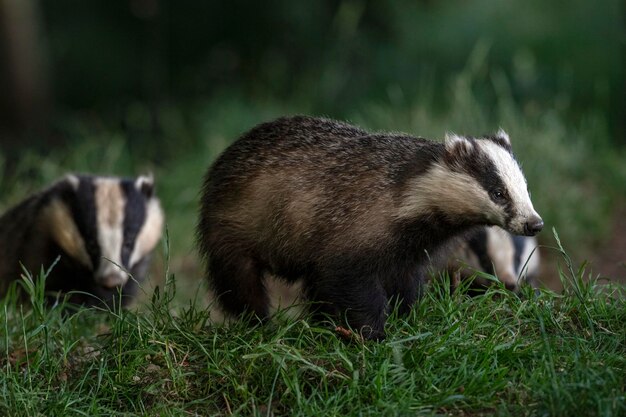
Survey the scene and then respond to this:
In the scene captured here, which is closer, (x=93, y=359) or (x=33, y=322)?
(x=93, y=359)

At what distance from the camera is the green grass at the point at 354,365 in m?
4.36

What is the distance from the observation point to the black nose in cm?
489

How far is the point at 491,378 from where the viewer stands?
447 centimetres

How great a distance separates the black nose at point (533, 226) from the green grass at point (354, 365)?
17 centimetres

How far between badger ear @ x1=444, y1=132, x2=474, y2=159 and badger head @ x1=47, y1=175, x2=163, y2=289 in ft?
7.53

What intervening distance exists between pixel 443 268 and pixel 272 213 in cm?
93

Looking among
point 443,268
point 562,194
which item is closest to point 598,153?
point 562,194

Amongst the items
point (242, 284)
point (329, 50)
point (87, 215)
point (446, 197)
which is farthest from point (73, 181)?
point (329, 50)

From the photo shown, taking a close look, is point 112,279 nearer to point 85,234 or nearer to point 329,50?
point 85,234

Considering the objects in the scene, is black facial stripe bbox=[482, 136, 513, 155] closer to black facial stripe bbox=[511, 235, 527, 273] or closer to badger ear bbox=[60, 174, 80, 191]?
black facial stripe bbox=[511, 235, 527, 273]

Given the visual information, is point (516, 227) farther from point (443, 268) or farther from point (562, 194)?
point (562, 194)

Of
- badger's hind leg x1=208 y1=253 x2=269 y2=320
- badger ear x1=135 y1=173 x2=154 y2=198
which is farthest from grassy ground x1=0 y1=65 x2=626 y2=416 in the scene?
badger ear x1=135 y1=173 x2=154 y2=198

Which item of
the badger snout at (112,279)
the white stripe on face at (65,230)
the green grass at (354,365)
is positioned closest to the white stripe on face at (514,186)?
the green grass at (354,365)

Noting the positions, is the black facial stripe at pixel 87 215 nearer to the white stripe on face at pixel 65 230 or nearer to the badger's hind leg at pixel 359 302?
the white stripe on face at pixel 65 230
